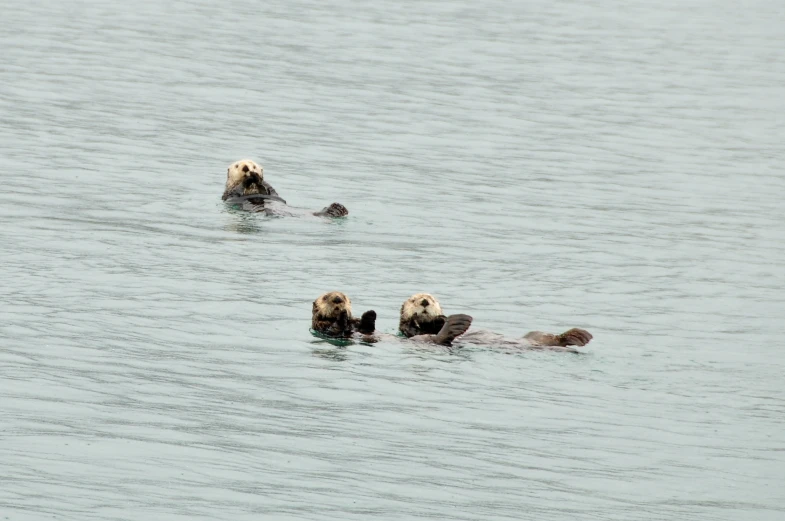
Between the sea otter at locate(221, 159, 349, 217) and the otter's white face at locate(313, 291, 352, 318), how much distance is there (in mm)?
4893

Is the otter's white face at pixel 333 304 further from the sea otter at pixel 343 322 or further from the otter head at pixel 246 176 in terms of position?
the otter head at pixel 246 176

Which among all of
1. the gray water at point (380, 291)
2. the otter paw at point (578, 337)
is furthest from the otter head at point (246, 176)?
the otter paw at point (578, 337)

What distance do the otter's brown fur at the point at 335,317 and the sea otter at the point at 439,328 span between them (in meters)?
0.38

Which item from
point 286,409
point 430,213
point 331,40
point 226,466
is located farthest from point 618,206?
point 331,40

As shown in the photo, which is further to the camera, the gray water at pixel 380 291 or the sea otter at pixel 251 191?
the sea otter at pixel 251 191

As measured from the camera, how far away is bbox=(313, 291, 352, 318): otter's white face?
10922 mm

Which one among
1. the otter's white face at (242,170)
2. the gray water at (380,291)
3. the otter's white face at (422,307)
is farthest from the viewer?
the otter's white face at (242,170)

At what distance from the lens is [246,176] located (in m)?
16.3

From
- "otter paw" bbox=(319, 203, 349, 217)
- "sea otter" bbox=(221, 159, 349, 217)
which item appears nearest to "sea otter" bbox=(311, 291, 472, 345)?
"otter paw" bbox=(319, 203, 349, 217)

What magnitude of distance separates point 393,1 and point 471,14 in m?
3.49

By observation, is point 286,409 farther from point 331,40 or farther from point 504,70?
→ point 331,40

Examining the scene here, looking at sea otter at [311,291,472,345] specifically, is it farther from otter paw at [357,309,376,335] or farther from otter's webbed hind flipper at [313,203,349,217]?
otter's webbed hind flipper at [313,203,349,217]

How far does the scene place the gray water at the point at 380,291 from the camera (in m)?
8.04

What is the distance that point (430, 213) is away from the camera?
1708 cm
